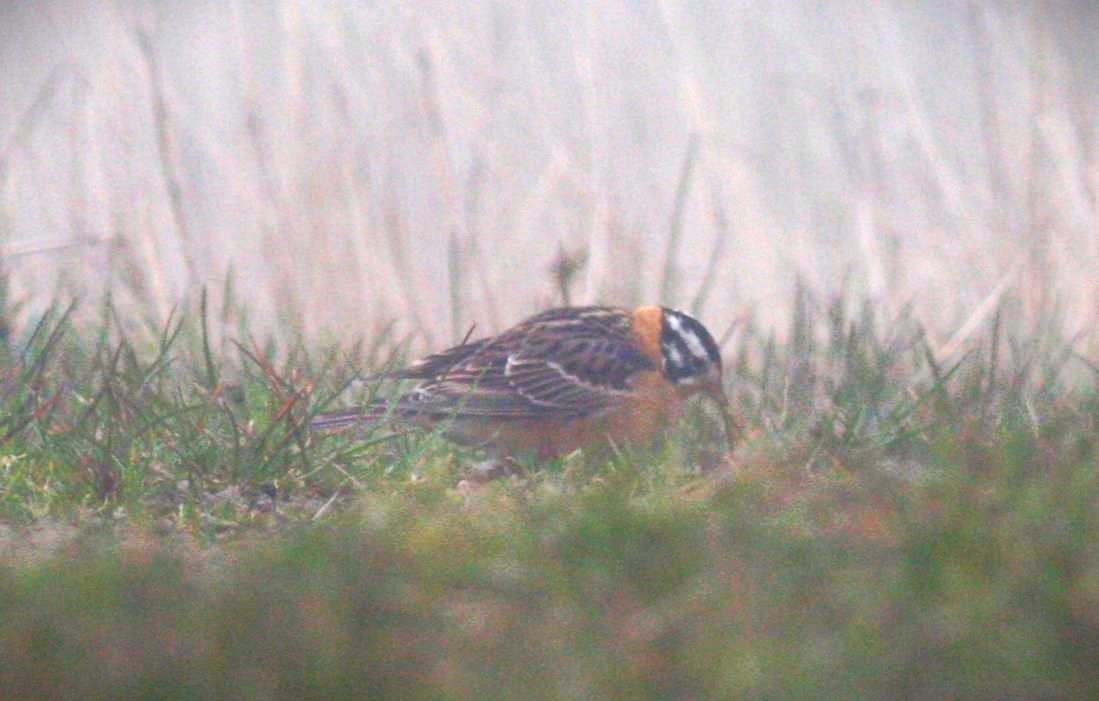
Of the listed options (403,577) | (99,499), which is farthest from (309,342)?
(403,577)

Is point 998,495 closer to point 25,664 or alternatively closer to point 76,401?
point 25,664

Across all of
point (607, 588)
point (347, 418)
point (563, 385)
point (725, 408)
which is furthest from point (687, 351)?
point (607, 588)

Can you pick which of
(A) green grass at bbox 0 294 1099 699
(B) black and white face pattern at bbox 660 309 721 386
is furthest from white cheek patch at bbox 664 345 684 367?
(A) green grass at bbox 0 294 1099 699

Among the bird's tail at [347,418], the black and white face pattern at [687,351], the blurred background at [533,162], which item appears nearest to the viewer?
the bird's tail at [347,418]

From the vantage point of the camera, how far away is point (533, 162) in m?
8.71

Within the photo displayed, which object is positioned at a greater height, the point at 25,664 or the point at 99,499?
the point at 25,664

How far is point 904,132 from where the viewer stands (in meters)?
8.41

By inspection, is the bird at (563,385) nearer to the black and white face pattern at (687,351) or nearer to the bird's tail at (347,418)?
the black and white face pattern at (687,351)

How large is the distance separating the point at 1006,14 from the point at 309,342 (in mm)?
3900

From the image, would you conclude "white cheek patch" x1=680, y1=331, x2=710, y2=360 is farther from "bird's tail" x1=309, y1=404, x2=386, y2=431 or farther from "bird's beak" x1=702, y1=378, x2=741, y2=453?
"bird's tail" x1=309, y1=404, x2=386, y2=431

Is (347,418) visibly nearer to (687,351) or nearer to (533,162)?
(687,351)

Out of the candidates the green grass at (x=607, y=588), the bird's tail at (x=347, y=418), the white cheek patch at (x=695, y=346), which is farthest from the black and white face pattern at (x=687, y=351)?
the green grass at (x=607, y=588)

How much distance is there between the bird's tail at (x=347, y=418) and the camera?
5.33 meters

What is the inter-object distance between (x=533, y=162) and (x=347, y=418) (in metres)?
3.55
